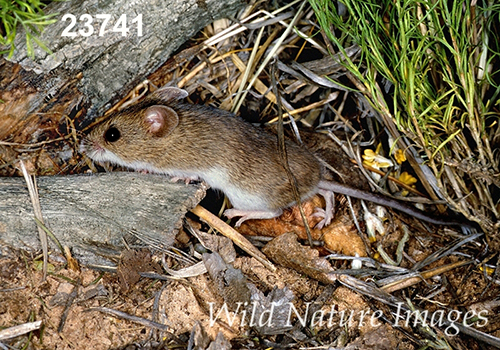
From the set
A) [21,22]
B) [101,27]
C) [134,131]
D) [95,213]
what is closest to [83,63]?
[101,27]

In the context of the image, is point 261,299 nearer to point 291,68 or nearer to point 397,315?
point 397,315

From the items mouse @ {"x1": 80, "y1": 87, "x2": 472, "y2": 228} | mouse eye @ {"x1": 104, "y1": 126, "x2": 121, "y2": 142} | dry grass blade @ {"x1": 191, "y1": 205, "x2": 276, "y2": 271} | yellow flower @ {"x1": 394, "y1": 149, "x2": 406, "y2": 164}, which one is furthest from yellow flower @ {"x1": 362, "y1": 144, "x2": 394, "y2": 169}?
mouse eye @ {"x1": 104, "y1": 126, "x2": 121, "y2": 142}

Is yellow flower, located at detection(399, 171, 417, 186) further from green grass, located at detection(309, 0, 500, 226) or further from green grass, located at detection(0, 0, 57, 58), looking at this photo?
green grass, located at detection(0, 0, 57, 58)

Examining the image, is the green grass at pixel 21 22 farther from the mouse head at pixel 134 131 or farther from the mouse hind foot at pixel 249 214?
the mouse hind foot at pixel 249 214

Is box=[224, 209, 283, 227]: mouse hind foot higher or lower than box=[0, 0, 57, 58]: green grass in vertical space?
lower

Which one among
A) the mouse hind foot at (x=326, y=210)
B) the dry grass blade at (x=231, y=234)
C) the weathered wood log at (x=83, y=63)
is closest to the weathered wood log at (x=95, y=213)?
the dry grass blade at (x=231, y=234)

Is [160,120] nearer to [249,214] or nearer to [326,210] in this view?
[249,214]

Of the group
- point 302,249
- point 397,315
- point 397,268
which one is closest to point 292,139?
point 302,249
